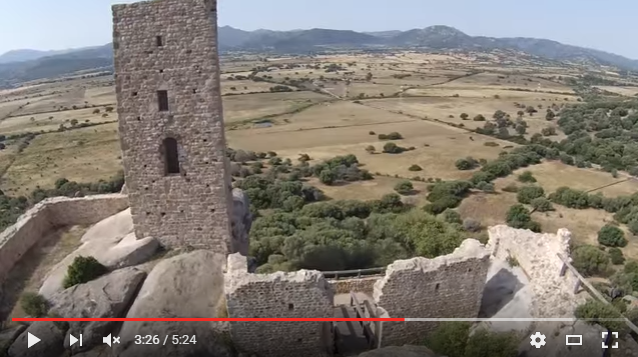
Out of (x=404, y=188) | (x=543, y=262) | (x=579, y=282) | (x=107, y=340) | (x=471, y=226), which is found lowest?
(x=471, y=226)

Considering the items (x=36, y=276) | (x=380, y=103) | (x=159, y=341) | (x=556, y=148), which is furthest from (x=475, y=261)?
(x=380, y=103)

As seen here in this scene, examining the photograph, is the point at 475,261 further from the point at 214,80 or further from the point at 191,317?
the point at 214,80

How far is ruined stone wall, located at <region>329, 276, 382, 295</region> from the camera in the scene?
57.1 ft

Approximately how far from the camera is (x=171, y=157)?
14734 mm

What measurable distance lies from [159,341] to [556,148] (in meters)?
61.0

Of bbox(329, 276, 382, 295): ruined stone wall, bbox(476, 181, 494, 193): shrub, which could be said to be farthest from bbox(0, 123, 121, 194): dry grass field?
bbox(329, 276, 382, 295): ruined stone wall

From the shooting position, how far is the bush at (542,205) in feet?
137

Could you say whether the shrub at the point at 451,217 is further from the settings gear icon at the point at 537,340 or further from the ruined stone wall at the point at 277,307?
the ruined stone wall at the point at 277,307

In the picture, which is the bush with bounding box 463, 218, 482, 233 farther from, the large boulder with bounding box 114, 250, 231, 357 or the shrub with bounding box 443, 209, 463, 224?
the large boulder with bounding box 114, 250, 231, 357

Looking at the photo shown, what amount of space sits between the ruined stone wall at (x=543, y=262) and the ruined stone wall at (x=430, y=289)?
1727 millimetres

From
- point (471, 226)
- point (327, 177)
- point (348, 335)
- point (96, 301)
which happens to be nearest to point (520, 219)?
point (471, 226)

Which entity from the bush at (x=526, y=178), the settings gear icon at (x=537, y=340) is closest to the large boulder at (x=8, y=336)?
the settings gear icon at (x=537, y=340)

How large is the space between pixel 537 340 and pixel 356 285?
6.78 m

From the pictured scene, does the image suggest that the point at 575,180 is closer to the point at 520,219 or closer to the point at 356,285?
the point at 520,219
